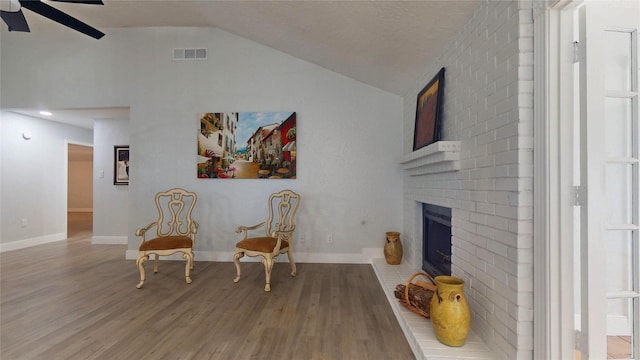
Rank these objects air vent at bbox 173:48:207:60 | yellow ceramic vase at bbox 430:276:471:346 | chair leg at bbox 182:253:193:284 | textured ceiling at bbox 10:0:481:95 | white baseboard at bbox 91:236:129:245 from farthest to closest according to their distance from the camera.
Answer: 1. white baseboard at bbox 91:236:129:245
2. air vent at bbox 173:48:207:60
3. chair leg at bbox 182:253:193:284
4. textured ceiling at bbox 10:0:481:95
5. yellow ceramic vase at bbox 430:276:471:346

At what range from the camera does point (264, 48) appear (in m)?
4.35

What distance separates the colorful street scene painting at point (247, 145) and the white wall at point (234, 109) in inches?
4.7

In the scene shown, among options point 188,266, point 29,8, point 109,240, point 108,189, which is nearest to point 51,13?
point 29,8

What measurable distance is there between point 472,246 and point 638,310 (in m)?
0.80

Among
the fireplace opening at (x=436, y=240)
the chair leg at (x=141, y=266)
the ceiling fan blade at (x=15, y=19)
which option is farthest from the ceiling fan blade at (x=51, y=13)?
the fireplace opening at (x=436, y=240)

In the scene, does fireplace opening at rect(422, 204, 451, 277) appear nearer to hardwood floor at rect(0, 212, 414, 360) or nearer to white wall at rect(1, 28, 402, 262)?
hardwood floor at rect(0, 212, 414, 360)

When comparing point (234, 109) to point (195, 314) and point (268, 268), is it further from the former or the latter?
point (195, 314)

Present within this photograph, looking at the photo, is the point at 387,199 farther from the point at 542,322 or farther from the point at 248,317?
the point at 542,322

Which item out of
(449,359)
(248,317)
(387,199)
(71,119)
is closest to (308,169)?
(387,199)

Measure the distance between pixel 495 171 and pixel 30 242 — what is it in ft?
23.2

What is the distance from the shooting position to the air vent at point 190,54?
4406 mm

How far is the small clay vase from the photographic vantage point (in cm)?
379

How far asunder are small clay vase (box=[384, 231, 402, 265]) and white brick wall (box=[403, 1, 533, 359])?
1467 mm

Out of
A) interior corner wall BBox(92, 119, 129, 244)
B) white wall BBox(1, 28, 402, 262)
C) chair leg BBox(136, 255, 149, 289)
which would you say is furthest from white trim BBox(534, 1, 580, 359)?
interior corner wall BBox(92, 119, 129, 244)
